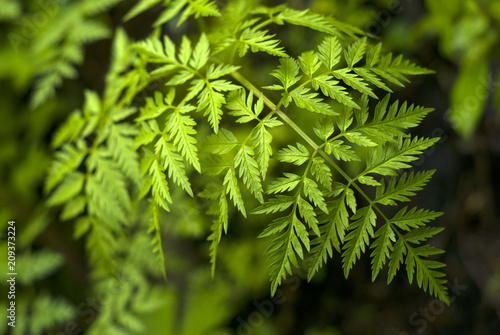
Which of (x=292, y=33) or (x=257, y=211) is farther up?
(x=292, y=33)

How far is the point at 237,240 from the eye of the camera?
7.75ft

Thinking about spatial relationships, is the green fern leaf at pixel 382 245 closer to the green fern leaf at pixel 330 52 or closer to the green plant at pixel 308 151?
the green plant at pixel 308 151

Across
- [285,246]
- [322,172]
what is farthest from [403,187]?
[285,246]

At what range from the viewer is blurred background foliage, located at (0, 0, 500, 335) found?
1991 millimetres

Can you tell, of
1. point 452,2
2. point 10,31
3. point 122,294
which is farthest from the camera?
point 10,31

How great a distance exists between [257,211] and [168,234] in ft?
5.60

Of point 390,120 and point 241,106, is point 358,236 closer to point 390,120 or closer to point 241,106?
point 390,120

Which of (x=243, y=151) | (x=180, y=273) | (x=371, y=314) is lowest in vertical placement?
(x=371, y=314)

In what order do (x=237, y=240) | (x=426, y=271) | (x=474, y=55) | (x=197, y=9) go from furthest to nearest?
1. (x=237, y=240)
2. (x=474, y=55)
3. (x=197, y=9)
4. (x=426, y=271)

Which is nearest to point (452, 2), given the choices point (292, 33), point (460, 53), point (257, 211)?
point (460, 53)

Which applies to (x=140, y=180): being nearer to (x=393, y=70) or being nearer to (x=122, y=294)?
(x=393, y=70)

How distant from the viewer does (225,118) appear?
2.07m

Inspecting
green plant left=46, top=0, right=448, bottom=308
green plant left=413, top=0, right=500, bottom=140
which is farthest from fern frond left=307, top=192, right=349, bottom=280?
green plant left=413, top=0, right=500, bottom=140

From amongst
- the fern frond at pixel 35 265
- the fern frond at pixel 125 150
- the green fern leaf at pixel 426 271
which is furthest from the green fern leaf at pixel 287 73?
the fern frond at pixel 35 265
